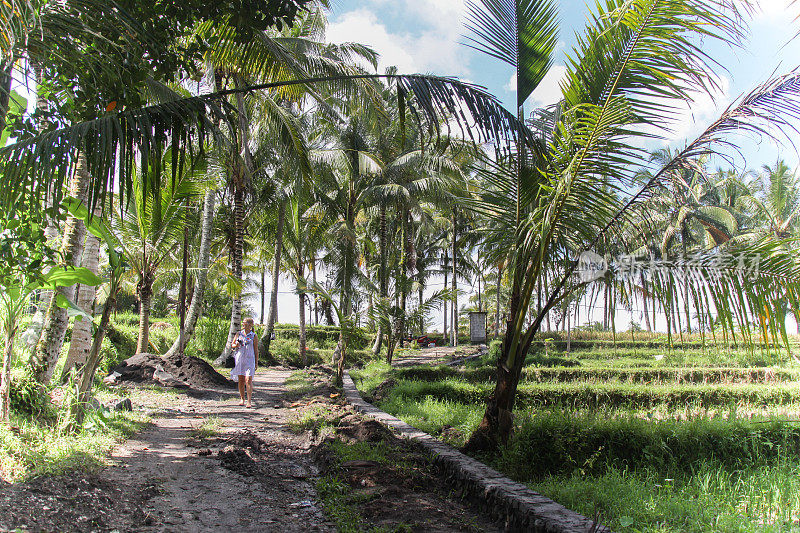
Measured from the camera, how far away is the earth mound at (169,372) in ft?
30.6

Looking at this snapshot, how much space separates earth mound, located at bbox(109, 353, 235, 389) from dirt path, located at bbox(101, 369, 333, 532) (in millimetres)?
2996

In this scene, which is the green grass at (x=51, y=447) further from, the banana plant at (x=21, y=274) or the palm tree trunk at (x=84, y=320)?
the palm tree trunk at (x=84, y=320)

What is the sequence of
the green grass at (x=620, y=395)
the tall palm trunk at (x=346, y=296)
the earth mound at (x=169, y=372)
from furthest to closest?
the tall palm trunk at (x=346, y=296) → the earth mound at (x=169, y=372) → the green grass at (x=620, y=395)

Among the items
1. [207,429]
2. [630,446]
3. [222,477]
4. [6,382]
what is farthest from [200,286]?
[630,446]

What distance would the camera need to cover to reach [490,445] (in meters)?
4.54

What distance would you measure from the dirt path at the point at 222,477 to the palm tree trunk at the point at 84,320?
1.12m

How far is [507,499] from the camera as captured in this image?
335cm

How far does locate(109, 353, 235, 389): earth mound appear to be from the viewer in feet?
30.6

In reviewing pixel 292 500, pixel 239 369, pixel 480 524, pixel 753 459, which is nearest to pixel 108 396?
pixel 239 369

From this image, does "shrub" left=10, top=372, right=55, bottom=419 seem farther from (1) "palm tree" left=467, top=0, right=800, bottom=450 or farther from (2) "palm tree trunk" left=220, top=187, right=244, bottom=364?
(2) "palm tree trunk" left=220, top=187, right=244, bottom=364

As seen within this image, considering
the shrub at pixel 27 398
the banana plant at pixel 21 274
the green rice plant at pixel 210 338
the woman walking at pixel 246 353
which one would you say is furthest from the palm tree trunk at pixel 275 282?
the banana plant at pixel 21 274

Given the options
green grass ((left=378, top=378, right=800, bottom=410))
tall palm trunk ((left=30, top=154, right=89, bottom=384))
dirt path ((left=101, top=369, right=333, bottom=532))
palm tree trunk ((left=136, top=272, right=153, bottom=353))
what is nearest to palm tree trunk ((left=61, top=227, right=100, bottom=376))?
tall palm trunk ((left=30, top=154, right=89, bottom=384))

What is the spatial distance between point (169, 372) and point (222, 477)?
6335mm

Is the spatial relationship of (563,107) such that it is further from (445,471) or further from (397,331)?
(397,331)
